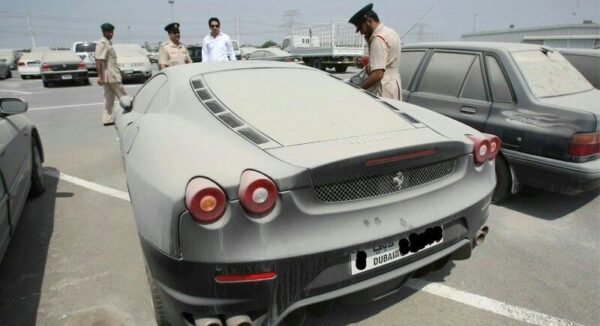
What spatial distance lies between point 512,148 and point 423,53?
163 cm

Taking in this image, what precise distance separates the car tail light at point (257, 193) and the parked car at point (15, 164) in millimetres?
1781

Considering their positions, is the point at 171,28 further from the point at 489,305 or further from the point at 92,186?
the point at 489,305

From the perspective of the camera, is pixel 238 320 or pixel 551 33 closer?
pixel 238 320

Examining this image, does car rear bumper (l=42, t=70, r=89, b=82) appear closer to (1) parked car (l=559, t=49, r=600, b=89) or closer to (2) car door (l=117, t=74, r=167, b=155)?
(2) car door (l=117, t=74, r=167, b=155)

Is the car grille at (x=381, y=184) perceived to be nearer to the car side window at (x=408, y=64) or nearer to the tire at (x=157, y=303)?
the tire at (x=157, y=303)

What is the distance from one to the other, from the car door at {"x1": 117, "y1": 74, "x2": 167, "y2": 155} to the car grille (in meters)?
1.57

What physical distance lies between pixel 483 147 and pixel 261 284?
4.87ft

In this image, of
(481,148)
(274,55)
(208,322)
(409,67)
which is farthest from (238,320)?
(274,55)

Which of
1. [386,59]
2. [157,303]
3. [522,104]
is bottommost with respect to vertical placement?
[157,303]

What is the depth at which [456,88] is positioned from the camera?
415 centimetres

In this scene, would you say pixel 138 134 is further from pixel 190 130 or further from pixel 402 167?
pixel 402 167

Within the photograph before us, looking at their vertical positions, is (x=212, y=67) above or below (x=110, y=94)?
above

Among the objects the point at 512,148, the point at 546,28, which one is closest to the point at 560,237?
the point at 512,148

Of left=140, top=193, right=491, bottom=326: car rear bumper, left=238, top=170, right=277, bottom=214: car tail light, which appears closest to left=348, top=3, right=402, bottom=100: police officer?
left=140, top=193, right=491, bottom=326: car rear bumper
